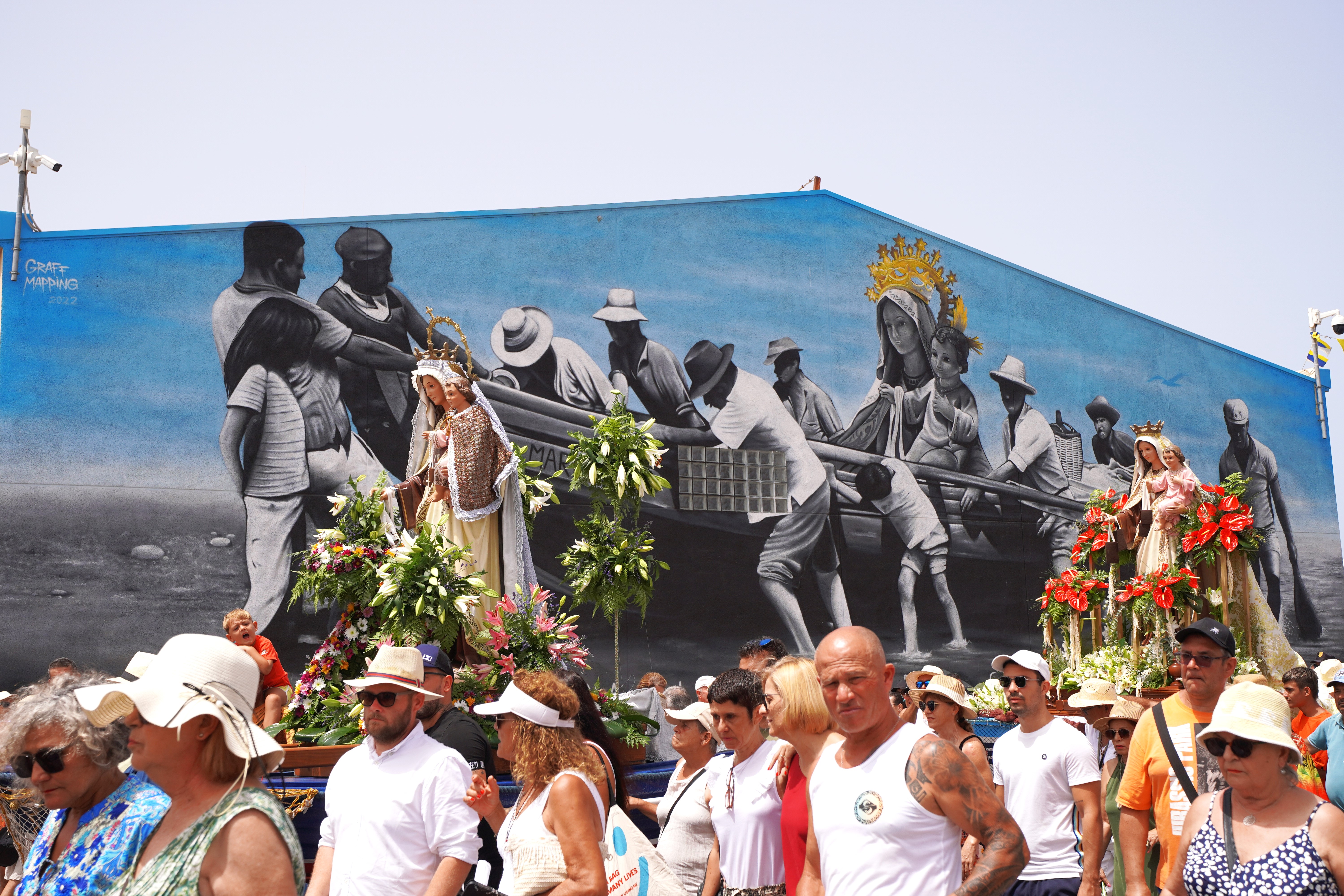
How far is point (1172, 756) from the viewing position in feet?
15.9

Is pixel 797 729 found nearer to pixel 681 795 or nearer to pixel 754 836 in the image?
pixel 754 836

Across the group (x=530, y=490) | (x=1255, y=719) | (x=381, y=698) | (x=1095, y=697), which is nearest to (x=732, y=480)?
(x=530, y=490)

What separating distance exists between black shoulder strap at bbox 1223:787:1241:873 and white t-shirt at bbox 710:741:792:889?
1737 millimetres

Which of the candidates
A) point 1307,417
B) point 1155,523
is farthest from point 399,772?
point 1307,417

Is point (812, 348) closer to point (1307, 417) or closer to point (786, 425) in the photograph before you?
point (786, 425)

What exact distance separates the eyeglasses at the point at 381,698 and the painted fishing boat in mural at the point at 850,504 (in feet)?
47.9

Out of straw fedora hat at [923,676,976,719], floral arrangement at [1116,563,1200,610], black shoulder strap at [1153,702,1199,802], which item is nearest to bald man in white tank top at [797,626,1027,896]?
black shoulder strap at [1153,702,1199,802]

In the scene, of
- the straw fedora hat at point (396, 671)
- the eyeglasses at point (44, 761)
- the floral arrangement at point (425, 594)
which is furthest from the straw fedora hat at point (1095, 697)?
the eyeglasses at point (44, 761)

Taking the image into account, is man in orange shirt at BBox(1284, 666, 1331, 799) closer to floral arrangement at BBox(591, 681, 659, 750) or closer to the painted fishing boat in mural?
floral arrangement at BBox(591, 681, 659, 750)

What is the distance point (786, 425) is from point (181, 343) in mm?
11078

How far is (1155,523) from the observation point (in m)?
→ 13.2

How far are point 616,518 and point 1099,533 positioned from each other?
6.51m

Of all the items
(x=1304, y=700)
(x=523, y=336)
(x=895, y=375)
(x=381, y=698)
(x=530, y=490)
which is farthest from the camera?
(x=895, y=375)

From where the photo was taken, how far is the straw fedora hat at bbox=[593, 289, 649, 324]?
21.2m
